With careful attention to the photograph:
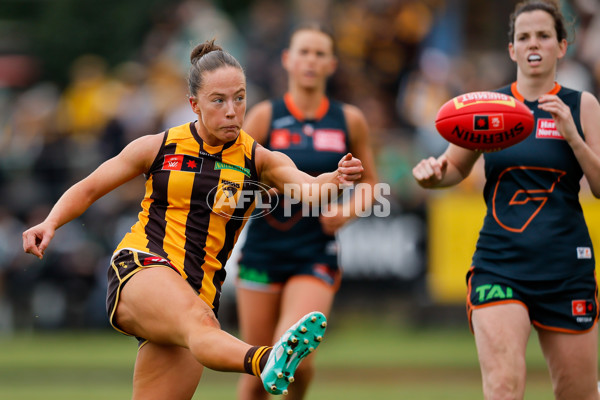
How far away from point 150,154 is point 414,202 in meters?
8.00

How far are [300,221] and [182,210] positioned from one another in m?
1.93

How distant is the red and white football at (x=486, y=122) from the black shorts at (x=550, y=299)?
0.77 m

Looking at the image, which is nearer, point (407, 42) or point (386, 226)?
point (386, 226)

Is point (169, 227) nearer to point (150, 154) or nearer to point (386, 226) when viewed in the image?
point (150, 154)

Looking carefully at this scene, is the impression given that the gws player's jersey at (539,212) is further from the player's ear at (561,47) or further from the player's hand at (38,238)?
the player's hand at (38,238)

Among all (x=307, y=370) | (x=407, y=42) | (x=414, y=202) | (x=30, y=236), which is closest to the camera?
(x=30, y=236)

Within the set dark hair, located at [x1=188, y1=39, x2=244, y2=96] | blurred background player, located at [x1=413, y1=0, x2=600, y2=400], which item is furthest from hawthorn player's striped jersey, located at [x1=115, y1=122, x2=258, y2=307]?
blurred background player, located at [x1=413, y1=0, x2=600, y2=400]

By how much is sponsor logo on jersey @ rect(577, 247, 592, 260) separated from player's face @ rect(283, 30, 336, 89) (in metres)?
2.53

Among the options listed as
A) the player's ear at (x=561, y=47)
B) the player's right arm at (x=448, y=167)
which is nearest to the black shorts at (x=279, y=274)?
the player's right arm at (x=448, y=167)

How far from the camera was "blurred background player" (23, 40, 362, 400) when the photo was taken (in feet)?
15.7

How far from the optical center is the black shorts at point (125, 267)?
480 cm

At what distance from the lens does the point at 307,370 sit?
21.1 ft

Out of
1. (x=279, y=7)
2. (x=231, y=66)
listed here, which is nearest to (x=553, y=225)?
Answer: (x=231, y=66)

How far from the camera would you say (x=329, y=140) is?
6973mm
